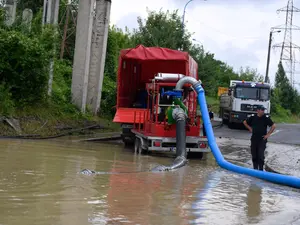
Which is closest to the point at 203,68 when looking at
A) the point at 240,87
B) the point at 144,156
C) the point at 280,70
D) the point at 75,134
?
the point at 240,87

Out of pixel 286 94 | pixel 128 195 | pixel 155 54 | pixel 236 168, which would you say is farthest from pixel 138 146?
pixel 286 94

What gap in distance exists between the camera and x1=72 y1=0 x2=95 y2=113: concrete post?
2619cm

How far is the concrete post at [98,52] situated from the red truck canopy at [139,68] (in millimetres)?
7074

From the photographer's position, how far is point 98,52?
27.8 m

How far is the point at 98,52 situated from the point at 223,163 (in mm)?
14330

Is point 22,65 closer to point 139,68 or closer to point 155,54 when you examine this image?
point 139,68

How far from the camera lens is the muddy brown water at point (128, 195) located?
775 centimetres

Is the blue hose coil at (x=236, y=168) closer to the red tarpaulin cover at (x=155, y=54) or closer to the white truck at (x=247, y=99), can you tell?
the red tarpaulin cover at (x=155, y=54)

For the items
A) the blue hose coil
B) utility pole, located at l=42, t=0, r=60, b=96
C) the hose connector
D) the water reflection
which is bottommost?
the water reflection

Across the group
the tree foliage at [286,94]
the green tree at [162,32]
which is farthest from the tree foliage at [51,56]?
the tree foliage at [286,94]

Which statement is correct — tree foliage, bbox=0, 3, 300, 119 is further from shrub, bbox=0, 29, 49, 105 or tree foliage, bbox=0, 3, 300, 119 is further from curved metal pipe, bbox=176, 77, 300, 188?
curved metal pipe, bbox=176, 77, 300, 188

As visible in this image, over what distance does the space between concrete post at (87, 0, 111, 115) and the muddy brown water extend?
1278cm

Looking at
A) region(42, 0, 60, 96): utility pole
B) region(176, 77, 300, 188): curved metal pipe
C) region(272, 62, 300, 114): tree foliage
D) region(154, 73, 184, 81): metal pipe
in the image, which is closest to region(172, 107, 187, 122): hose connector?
region(176, 77, 300, 188): curved metal pipe

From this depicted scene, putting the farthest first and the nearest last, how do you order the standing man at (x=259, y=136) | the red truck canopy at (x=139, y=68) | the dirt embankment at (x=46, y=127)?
1. the dirt embankment at (x=46, y=127)
2. the red truck canopy at (x=139, y=68)
3. the standing man at (x=259, y=136)
